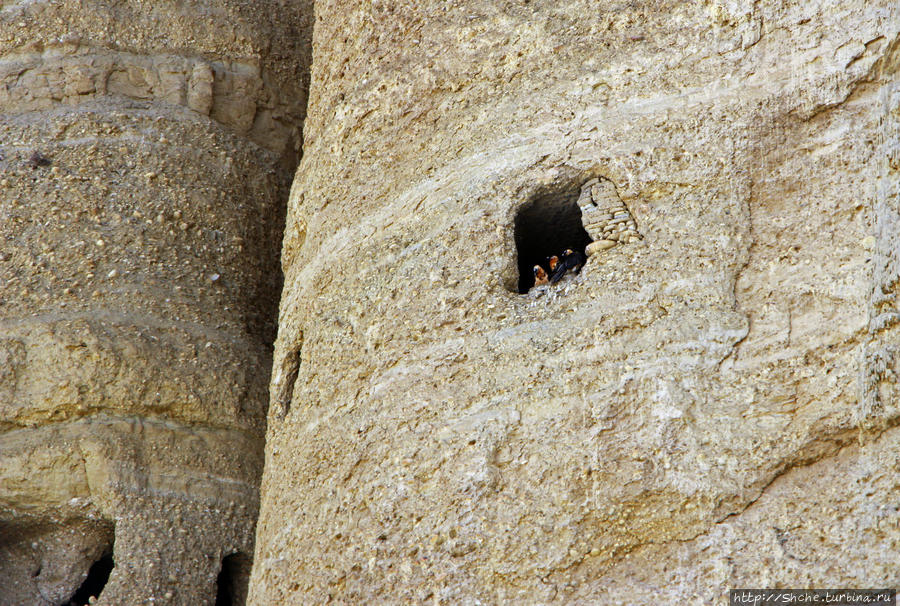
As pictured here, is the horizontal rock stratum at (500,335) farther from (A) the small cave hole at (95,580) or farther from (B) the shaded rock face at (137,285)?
(A) the small cave hole at (95,580)

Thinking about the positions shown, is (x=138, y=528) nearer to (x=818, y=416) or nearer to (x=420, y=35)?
(x=420, y=35)

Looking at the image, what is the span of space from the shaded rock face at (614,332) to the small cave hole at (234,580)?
1.14 meters

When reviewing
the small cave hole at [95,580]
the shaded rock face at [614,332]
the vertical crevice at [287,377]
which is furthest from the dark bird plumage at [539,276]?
the small cave hole at [95,580]

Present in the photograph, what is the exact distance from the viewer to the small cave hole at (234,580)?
750cm

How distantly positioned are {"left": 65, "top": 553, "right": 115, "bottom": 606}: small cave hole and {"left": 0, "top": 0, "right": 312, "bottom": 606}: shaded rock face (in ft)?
0.60

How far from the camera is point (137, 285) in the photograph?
795 centimetres

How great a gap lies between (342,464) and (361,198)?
4.79 ft

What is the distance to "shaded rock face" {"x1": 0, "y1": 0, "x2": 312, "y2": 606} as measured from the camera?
752 cm

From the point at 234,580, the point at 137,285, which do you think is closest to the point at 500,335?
the point at 234,580

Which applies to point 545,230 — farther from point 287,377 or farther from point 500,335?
point 287,377

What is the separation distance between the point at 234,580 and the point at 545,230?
9.47ft

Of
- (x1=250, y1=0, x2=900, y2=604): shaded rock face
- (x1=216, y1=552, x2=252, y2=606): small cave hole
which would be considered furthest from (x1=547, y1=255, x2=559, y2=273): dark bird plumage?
(x1=216, y1=552, x2=252, y2=606): small cave hole

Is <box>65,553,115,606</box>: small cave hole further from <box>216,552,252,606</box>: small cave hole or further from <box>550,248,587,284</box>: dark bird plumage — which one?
<box>550,248,587,284</box>: dark bird plumage

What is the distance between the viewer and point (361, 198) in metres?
6.61
